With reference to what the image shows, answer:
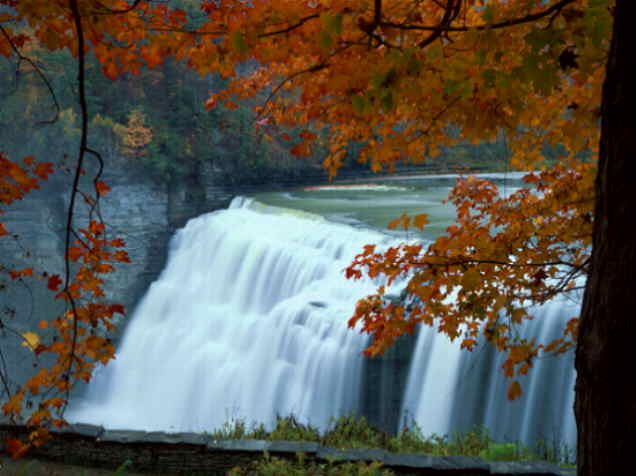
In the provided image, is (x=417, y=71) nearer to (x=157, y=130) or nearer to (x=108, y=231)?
(x=108, y=231)

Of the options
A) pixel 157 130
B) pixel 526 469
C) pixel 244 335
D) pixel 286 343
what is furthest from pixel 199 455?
pixel 157 130

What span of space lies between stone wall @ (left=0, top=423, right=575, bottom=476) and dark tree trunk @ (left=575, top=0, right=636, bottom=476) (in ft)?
11.2

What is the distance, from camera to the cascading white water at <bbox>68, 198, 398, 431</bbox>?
27.8 feet

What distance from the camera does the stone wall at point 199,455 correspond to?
4438mm

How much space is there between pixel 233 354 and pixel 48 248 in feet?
28.6

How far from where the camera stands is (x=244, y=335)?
35.9 feet

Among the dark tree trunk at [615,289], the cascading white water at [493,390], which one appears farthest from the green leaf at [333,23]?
the cascading white water at [493,390]

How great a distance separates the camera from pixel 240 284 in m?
12.1

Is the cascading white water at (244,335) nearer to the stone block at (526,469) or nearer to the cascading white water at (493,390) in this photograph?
the cascading white water at (493,390)

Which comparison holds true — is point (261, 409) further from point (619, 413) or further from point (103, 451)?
point (619, 413)

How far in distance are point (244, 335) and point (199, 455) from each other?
5884 millimetres

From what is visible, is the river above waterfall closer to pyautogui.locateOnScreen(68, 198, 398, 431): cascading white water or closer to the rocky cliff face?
pyautogui.locateOnScreen(68, 198, 398, 431): cascading white water

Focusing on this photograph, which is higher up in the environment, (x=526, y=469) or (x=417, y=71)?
(x=417, y=71)

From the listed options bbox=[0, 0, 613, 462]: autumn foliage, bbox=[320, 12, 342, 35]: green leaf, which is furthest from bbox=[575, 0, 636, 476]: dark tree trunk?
bbox=[320, 12, 342, 35]: green leaf
